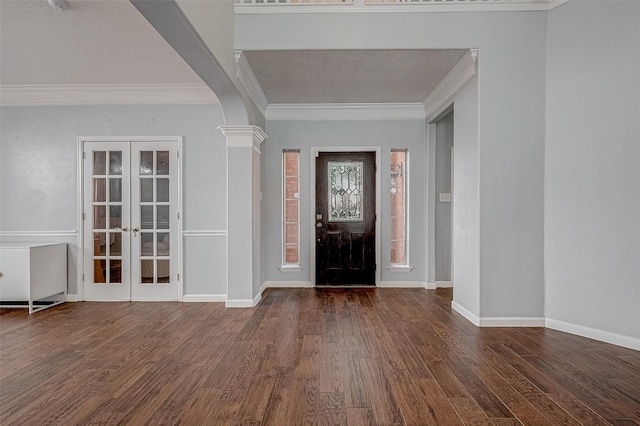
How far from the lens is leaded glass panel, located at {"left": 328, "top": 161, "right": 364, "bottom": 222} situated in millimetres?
5625

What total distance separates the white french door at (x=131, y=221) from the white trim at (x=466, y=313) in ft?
11.2

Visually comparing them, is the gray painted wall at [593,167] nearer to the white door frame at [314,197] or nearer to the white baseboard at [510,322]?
the white baseboard at [510,322]

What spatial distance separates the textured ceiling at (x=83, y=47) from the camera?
3.07 m

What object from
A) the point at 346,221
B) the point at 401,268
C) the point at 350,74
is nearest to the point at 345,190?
the point at 346,221

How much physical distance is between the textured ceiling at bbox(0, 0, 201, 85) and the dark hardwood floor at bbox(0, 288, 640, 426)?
9.03ft

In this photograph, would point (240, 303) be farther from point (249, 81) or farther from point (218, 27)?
point (218, 27)

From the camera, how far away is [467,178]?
13.0 ft

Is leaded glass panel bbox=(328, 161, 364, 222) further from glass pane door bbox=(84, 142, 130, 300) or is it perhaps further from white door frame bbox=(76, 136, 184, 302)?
glass pane door bbox=(84, 142, 130, 300)

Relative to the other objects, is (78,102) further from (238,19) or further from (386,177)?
(386,177)

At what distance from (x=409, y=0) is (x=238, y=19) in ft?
5.63

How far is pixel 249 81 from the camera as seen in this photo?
14.2 ft

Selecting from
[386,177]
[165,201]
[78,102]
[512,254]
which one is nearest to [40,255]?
[165,201]

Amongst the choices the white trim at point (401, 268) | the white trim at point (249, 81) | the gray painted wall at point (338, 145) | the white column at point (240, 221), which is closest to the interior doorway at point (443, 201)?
the gray painted wall at point (338, 145)

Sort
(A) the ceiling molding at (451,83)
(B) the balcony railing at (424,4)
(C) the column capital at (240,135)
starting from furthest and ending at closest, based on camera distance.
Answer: (C) the column capital at (240,135) < (A) the ceiling molding at (451,83) < (B) the balcony railing at (424,4)
